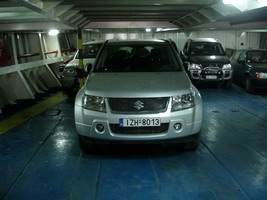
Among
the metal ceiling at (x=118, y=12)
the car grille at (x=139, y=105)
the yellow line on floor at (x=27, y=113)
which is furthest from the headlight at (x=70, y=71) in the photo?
the car grille at (x=139, y=105)

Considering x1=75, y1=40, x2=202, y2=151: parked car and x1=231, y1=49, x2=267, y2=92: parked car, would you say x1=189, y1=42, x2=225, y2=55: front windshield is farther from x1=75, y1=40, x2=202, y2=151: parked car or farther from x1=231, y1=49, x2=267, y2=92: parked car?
x1=75, y1=40, x2=202, y2=151: parked car

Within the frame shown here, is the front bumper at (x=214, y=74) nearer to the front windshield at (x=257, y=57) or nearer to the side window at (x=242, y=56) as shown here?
the side window at (x=242, y=56)

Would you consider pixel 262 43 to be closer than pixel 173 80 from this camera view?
No

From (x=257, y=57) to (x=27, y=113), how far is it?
722 cm

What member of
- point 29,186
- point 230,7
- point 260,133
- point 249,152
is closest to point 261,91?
point 230,7

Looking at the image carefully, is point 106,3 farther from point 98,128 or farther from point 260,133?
point 260,133

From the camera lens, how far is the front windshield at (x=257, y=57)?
8805 mm

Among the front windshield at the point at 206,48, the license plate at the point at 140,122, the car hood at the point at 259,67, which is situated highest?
the front windshield at the point at 206,48

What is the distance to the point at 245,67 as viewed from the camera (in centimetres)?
870

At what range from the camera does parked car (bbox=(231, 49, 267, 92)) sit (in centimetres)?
789

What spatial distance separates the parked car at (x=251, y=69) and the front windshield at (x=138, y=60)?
4.37 m

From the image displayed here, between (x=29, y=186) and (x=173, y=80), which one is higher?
(x=173, y=80)

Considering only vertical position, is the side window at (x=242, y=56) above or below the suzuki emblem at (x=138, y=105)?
above

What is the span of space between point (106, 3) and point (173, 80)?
2556mm
